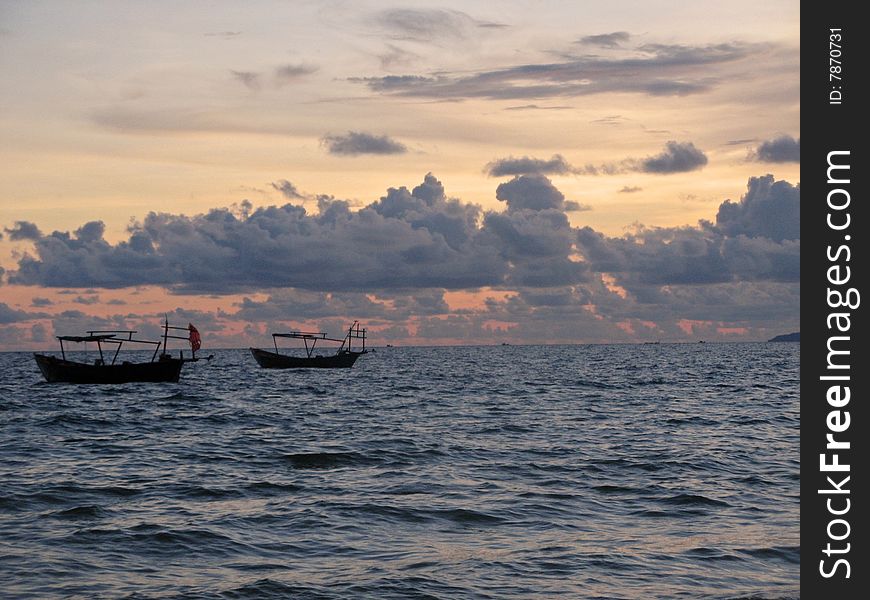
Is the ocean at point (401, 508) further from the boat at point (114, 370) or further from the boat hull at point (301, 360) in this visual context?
the boat hull at point (301, 360)

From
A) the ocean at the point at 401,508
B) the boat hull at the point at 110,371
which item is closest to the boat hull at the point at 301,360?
the boat hull at the point at 110,371

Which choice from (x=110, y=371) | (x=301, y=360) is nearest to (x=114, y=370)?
(x=110, y=371)

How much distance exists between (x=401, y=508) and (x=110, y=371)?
2573 inches

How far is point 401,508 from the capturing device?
25016 millimetres

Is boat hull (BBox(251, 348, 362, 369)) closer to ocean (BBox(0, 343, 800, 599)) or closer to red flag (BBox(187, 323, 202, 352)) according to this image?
red flag (BBox(187, 323, 202, 352))

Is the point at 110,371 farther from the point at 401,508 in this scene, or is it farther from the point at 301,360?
the point at 401,508

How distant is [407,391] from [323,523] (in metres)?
60.9

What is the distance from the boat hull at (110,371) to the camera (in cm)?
8450

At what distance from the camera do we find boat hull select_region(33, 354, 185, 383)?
84.5 metres

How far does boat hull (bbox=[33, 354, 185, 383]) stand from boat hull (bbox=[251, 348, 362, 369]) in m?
45.2

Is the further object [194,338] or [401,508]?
[194,338]

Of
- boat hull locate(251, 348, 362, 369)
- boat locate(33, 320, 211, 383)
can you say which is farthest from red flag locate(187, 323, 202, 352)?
boat hull locate(251, 348, 362, 369)

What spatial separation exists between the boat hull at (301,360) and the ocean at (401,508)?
84.8m
